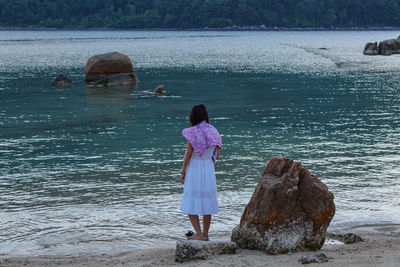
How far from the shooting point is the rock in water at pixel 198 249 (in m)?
8.48

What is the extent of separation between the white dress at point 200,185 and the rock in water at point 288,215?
23.8 inches

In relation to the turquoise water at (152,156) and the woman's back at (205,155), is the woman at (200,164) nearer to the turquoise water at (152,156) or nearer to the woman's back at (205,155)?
the woman's back at (205,155)

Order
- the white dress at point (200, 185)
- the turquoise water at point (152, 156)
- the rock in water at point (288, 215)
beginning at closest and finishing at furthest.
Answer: the rock in water at point (288, 215), the white dress at point (200, 185), the turquoise water at point (152, 156)

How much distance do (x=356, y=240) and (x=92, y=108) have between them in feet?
73.7

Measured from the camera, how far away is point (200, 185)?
355 inches

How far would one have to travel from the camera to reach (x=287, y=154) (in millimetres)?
18312

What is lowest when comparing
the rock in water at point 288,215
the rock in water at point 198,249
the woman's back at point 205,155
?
the rock in water at point 198,249

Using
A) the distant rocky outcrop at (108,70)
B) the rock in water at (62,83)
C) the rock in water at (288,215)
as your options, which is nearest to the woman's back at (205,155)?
the rock in water at (288,215)

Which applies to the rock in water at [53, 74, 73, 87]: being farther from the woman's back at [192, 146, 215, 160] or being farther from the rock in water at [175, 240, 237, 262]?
the rock in water at [175, 240, 237, 262]

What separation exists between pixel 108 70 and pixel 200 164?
35.6 meters

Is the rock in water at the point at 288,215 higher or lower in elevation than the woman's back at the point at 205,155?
lower

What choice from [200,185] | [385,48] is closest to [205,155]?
[200,185]

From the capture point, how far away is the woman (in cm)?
892

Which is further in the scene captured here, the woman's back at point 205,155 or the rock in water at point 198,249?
the woman's back at point 205,155
